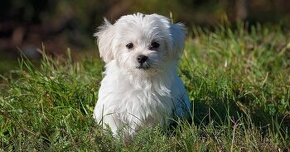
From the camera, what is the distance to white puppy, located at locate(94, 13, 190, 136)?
5.96m

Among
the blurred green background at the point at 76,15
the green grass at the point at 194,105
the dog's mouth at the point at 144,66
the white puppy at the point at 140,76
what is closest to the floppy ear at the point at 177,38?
the white puppy at the point at 140,76

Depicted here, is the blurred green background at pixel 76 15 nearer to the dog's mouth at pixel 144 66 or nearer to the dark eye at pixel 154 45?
the dark eye at pixel 154 45

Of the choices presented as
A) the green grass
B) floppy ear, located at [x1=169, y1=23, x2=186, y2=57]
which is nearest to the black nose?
floppy ear, located at [x1=169, y1=23, x2=186, y2=57]

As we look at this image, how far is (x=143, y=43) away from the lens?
5977 mm

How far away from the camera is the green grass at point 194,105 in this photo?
226 inches

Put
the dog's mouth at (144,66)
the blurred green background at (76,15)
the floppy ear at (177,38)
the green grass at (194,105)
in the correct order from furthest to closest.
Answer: the blurred green background at (76,15) → the floppy ear at (177,38) → the dog's mouth at (144,66) → the green grass at (194,105)

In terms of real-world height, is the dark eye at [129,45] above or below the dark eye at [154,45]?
above

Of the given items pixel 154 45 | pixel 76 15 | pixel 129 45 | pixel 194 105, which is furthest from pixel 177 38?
pixel 76 15

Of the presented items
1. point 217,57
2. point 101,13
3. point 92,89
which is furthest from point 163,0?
point 92,89

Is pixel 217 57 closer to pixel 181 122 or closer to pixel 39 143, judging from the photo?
pixel 181 122

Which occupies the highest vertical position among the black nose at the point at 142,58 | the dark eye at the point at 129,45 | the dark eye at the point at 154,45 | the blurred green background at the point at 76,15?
the dark eye at the point at 129,45

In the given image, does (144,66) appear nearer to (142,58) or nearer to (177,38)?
(142,58)

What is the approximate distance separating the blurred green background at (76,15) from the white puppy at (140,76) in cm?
1001

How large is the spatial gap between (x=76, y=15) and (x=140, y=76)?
11913 mm
